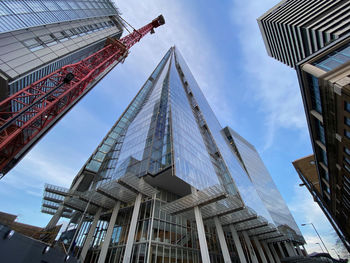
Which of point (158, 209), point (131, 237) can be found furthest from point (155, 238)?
point (158, 209)

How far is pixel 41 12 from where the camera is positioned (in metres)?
24.5

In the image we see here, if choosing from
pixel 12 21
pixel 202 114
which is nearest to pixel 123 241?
pixel 12 21

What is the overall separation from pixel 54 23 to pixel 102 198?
29.1 m

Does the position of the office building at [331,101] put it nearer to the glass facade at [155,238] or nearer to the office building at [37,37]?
the glass facade at [155,238]

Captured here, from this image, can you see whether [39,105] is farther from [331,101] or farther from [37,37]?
[331,101]

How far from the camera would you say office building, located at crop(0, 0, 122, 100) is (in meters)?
18.8

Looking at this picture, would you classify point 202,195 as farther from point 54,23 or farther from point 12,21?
point 54,23

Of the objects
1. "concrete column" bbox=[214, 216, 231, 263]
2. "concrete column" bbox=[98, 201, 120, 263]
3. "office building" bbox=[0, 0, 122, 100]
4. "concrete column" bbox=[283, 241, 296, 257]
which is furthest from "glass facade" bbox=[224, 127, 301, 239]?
"office building" bbox=[0, 0, 122, 100]

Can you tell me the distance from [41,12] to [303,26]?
60.2 m

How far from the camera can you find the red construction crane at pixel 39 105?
623 inches

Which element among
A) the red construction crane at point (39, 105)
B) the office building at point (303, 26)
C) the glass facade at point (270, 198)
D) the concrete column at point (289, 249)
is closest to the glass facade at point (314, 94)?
the office building at point (303, 26)

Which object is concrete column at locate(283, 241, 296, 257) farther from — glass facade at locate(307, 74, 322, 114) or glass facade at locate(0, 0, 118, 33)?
glass facade at locate(0, 0, 118, 33)

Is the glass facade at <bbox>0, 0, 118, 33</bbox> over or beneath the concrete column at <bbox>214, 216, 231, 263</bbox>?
over

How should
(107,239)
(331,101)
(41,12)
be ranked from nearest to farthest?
(331,101), (107,239), (41,12)
